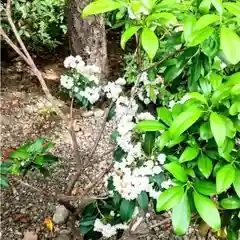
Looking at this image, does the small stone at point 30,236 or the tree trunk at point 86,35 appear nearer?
the small stone at point 30,236

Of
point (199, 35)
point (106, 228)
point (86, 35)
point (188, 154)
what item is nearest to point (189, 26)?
point (199, 35)

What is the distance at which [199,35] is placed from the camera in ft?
2.94

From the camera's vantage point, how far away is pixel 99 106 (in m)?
2.83

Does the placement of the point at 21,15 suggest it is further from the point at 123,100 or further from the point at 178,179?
the point at 178,179

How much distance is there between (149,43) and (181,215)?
0.38 meters

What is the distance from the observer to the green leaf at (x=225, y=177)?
0.96 m

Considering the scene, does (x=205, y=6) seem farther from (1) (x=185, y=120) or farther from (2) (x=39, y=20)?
(2) (x=39, y=20)

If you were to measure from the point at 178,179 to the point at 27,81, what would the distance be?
7.35 ft

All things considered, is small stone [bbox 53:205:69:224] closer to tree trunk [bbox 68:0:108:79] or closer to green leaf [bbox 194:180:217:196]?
tree trunk [bbox 68:0:108:79]

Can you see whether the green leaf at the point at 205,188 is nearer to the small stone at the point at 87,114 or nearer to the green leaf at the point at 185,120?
the green leaf at the point at 185,120

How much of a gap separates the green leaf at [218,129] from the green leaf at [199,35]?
15 cm

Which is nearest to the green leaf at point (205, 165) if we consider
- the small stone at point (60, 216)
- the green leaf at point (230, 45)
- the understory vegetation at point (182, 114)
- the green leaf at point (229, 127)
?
the understory vegetation at point (182, 114)

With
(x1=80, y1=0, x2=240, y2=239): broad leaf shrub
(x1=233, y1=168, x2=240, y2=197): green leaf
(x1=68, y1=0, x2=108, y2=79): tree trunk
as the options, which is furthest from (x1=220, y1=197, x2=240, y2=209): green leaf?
(x1=68, y1=0, x2=108, y2=79): tree trunk

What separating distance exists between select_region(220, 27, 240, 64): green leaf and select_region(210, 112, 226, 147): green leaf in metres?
0.12
